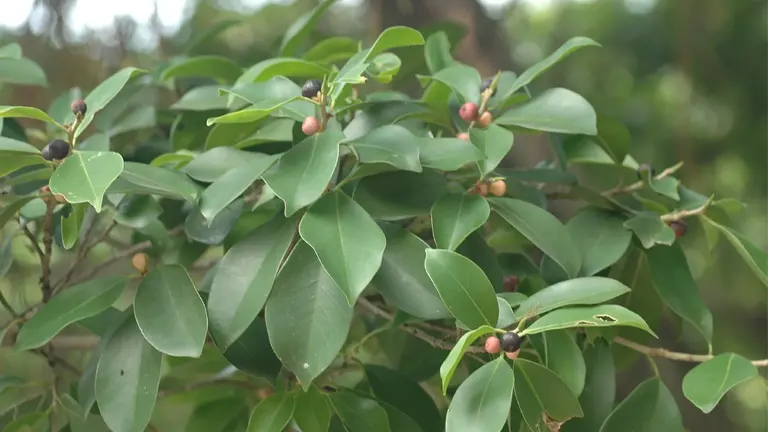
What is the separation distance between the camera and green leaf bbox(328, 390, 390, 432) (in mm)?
473

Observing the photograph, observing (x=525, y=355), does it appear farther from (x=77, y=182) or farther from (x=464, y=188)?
(x=77, y=182)

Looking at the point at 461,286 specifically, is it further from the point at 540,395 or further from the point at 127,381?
the point at 127,381

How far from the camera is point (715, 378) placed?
0.44 m

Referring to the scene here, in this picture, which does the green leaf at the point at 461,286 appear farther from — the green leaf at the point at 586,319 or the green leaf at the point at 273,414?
the green leaf at the point at 273,414

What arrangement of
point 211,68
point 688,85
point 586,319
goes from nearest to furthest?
point 586,319
point 211,68
point 688,85

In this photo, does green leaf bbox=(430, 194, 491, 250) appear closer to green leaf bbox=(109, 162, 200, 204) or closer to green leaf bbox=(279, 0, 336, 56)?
green leaf bbox=(109, 162, 200, 204)

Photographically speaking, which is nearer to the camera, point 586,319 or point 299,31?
point 586,319

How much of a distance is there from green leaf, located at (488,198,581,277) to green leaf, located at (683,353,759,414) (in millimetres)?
99

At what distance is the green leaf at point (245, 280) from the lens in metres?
0.43

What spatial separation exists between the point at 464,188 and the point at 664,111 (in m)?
1.42

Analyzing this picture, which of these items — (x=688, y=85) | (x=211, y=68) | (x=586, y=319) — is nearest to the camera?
(x=586, y=319)

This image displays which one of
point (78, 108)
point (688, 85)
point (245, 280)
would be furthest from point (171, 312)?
point (688, 85)

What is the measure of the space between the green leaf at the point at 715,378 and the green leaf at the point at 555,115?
176 mm

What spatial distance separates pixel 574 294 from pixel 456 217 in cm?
9
